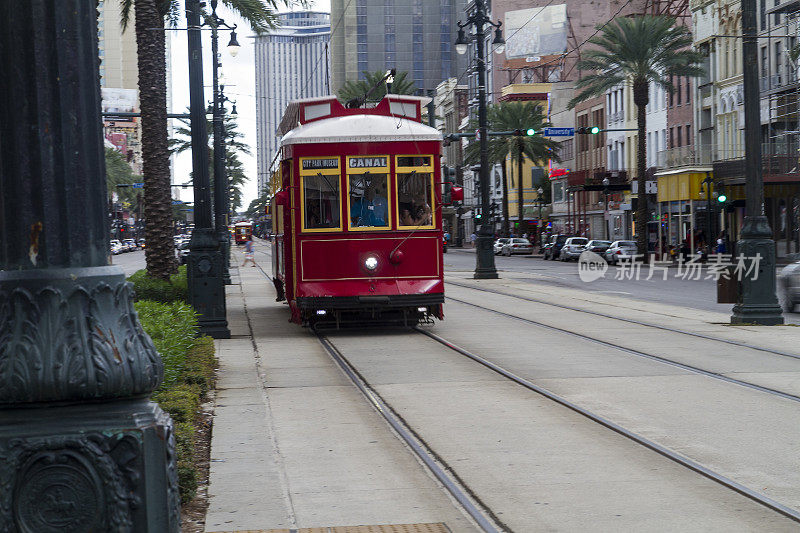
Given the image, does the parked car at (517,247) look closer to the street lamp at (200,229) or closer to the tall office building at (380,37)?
the street lamp at (200,229)

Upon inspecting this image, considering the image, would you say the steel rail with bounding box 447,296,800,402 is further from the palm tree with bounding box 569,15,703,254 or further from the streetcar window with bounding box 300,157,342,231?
the palm tree with bounding box 569,15,703,254

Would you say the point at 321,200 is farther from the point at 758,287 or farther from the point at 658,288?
the point at 658,288

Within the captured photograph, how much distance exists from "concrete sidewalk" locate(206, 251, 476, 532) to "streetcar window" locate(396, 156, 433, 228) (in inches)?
172

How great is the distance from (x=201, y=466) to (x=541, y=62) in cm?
10798

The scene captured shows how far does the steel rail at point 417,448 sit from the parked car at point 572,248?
5485cm

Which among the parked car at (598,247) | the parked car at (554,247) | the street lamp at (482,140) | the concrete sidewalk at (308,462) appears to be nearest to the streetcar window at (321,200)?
the concrete sidewalk at (308,462)

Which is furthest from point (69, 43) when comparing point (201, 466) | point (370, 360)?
point (370, 360)

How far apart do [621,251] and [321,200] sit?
4426 cm

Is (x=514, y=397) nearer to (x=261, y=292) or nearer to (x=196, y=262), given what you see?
(x=196, y=262)

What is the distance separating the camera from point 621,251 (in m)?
60.6

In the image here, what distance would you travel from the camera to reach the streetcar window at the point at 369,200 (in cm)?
1823

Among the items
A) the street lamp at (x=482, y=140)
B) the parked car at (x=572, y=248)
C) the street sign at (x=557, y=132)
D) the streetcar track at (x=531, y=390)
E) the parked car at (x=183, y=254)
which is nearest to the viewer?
the streetcar track at (x=531, y=390)

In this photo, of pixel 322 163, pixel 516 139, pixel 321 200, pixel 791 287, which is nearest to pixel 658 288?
pixel 791 287

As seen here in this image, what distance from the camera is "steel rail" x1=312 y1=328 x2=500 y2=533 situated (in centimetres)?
674
